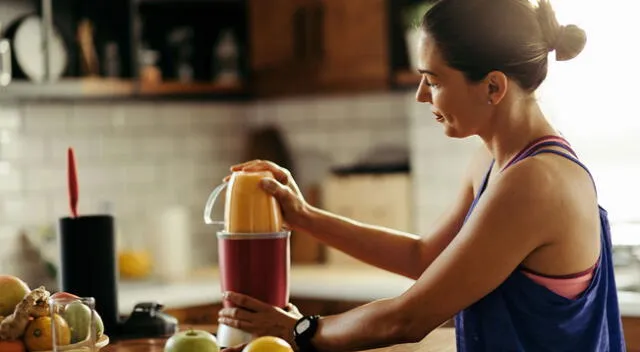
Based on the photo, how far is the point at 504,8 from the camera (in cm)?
194

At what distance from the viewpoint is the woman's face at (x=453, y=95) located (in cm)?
197

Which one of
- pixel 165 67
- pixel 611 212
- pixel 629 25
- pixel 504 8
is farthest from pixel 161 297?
pixel 504 8

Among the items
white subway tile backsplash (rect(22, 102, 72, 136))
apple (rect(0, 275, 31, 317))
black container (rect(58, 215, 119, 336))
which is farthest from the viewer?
white subway tile backsplash (rect(22, 102, 72, 136))

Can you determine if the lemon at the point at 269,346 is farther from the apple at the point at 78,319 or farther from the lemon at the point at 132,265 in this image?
the lemon at the point at 132,265

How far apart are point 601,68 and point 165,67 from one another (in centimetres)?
189

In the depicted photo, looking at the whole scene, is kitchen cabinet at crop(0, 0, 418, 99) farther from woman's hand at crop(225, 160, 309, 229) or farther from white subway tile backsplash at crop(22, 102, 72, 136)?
woman's hand at crop(225, 160, 309, 229)

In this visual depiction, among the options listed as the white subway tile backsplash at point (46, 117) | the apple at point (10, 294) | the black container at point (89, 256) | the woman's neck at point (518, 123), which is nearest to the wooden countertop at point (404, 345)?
the black container at point (89, 256)

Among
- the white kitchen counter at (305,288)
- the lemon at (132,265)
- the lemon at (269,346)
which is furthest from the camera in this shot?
the lemon at (132,265)

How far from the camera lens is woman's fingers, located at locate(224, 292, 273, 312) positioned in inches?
82.9

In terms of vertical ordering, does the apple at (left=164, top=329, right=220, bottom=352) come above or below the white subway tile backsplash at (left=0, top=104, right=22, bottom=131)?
below

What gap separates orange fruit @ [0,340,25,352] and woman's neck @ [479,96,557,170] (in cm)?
97

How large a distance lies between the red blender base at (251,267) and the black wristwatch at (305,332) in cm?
11

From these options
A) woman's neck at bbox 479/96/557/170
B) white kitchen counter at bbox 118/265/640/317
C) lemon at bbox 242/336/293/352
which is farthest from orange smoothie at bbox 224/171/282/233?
white kitchen counter at bbox 118/265/640/317

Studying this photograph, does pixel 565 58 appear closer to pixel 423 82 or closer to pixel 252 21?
pixel 423 82
